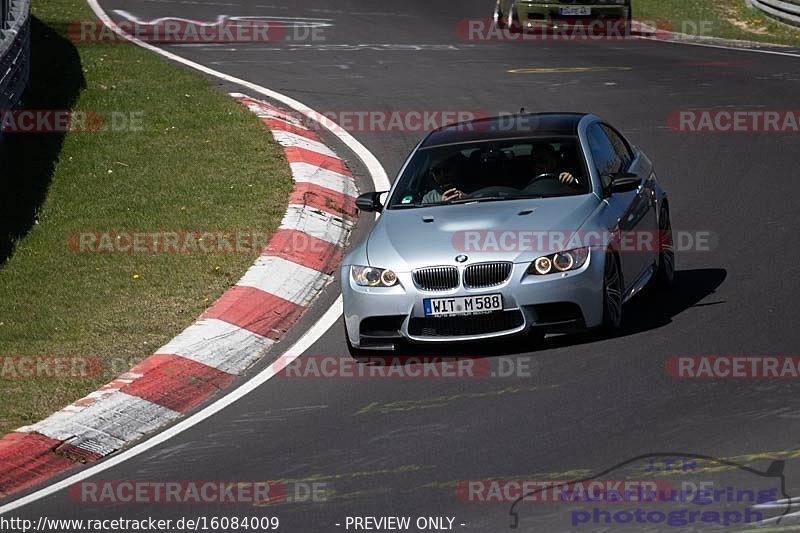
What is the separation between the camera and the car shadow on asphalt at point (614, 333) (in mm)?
9516

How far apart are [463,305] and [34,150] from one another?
7.72 meters

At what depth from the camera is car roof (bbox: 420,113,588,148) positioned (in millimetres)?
10719

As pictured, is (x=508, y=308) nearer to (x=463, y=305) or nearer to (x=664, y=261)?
(x=463, y=305)

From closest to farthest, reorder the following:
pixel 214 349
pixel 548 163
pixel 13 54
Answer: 1. pixel 214 349
2. pixel 548 163
3. pixel 13 54

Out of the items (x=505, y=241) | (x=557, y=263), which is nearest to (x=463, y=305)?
(x=505, y=241)

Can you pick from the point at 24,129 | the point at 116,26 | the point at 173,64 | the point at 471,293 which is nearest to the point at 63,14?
the point at 116,26

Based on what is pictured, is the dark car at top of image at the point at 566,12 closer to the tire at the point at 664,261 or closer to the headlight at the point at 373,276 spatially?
the tire at the point at 664,261

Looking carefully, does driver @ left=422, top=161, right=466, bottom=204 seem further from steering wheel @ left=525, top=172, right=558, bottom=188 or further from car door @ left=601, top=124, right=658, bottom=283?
car door @ left=601, top=124, right=658, bottom=283

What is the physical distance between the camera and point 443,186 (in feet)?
34.7

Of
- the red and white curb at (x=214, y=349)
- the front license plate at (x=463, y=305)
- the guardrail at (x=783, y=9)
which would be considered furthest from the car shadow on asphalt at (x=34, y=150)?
the guardrail at (x=783, y=9)

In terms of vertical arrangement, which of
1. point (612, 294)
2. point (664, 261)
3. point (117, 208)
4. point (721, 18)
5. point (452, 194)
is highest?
point (452, 194)

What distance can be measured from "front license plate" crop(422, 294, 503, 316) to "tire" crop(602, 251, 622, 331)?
2.49ft

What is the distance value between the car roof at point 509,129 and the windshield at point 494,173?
3.9 inches

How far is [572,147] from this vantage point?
1055 centimetres
